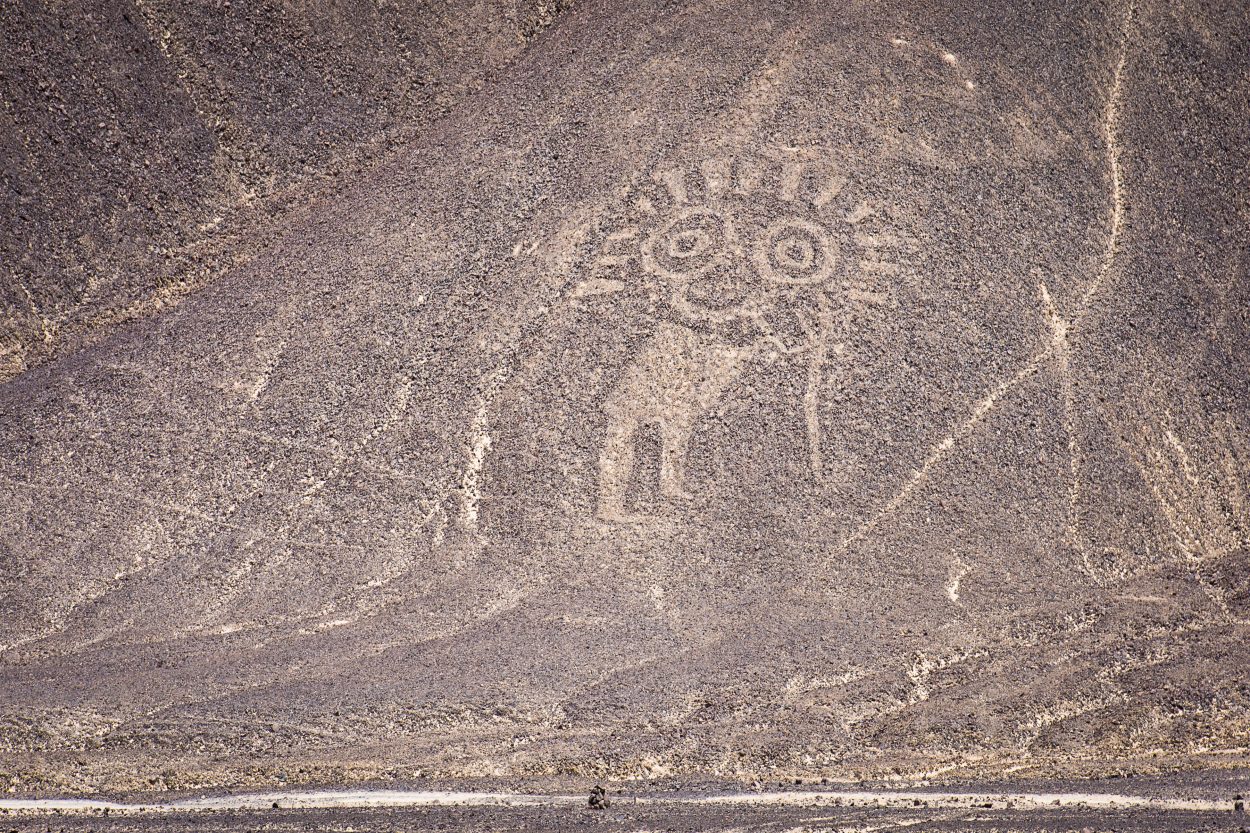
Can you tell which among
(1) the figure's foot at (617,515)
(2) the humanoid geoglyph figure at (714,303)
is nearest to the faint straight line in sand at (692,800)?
(1) the figure's foot at (617,515)

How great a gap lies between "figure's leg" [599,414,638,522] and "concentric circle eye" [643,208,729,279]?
79 centimetres

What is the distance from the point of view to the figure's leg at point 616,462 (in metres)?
4.49

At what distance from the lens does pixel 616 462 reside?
4.50m

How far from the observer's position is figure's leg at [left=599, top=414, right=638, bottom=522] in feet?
14.7

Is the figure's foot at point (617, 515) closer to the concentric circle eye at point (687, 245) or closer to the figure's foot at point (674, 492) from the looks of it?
the figure's foot at point (674, 492)

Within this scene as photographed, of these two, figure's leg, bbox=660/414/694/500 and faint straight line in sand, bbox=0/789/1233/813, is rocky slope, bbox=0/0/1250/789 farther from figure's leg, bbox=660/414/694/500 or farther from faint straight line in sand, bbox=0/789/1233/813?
faint straight line in sand, bbox=0/789/1233/813

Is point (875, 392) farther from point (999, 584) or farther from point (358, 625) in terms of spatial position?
point (358, 625)

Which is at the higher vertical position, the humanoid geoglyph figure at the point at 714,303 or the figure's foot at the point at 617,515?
the humanoid geoglyph figure at the point at 714,303

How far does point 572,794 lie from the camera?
175 inches

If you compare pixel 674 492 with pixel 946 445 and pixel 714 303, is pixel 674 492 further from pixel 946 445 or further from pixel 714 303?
pixel 946 445

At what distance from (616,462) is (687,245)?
114 centimetres

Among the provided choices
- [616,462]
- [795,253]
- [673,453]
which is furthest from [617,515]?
[795,253]

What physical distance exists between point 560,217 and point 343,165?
115cm

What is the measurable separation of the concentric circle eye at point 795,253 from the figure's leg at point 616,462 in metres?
1.03
